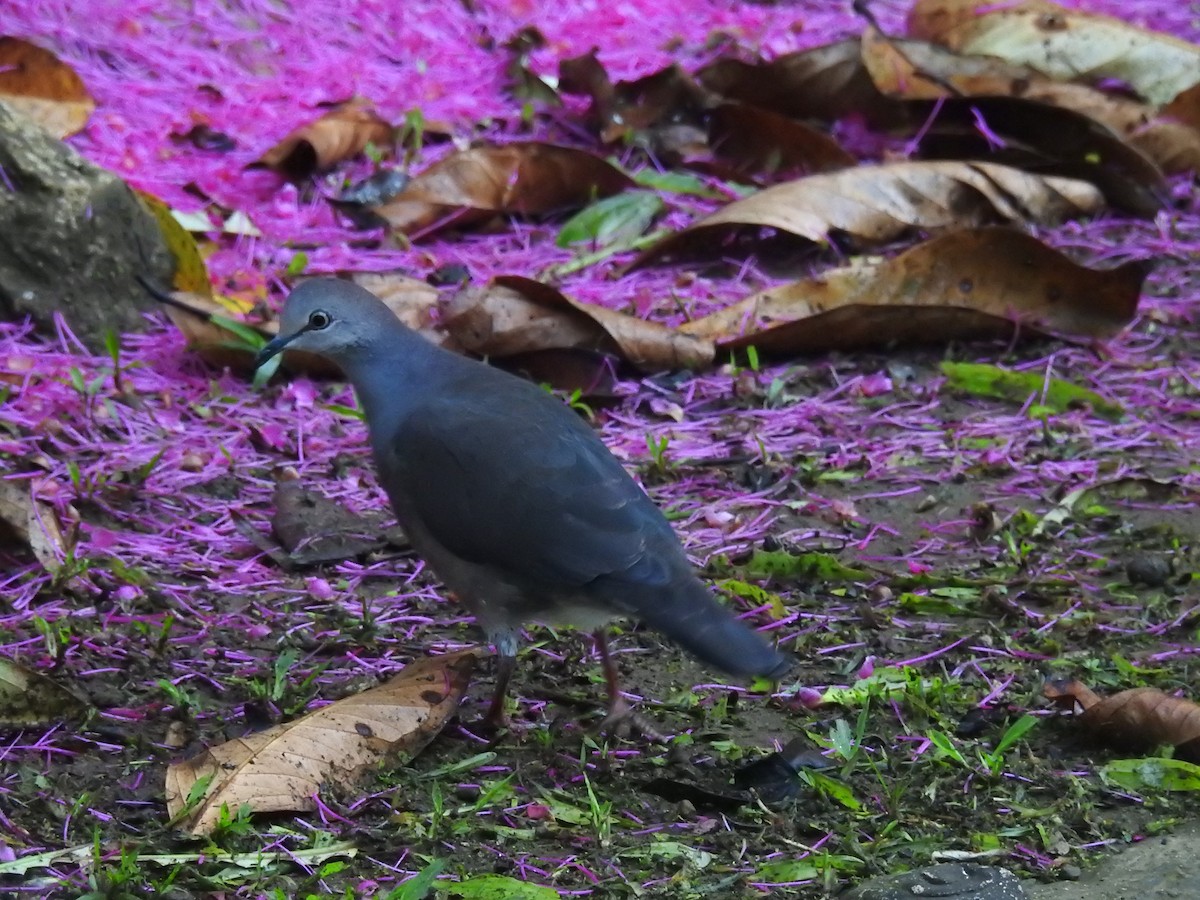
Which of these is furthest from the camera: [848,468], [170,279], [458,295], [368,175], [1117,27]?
[1117,27]

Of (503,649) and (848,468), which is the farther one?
(848,468)

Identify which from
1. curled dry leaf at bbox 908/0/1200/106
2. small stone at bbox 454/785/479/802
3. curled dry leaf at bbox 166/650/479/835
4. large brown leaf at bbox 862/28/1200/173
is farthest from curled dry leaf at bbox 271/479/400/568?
curled dry leaf at bbox 908/0/1200/106

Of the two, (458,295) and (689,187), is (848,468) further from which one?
(689,187)

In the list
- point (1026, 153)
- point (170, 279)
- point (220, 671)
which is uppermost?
point (1026, 153)

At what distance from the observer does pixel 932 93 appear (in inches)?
261

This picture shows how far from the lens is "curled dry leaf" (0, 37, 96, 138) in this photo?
640 cm

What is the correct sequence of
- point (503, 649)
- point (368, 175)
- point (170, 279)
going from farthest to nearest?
1. point (368, 175)
2. point (170, 279)
3. point (503, 649)

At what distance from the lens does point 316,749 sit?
3379 millimetres

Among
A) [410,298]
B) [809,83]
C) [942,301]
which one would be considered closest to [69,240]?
[410,298]

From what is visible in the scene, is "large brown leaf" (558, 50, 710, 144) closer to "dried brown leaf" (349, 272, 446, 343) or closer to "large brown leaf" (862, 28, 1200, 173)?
"large brown leaf" (862, 28, 1200, 173)

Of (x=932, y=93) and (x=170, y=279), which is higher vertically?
(x=932, y=93)

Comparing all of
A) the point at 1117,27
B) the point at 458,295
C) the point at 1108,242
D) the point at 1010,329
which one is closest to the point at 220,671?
the point at 458,295

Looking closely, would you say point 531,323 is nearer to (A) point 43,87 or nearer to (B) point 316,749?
(B) point 316,749

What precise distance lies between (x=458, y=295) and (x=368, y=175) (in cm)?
162
